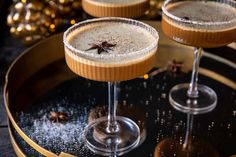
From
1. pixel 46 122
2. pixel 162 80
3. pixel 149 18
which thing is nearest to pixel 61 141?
pixel 46 122

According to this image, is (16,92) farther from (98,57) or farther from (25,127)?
(98,57)

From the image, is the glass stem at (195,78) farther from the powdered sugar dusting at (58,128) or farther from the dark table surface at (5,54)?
the powdered sugar dusting at (58,128)

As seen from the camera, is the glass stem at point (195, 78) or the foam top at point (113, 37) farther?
the glass stem at point (195, 78)

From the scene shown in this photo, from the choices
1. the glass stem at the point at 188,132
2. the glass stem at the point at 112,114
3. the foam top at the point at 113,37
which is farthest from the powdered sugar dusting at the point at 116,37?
the glass stem at the point at 188,132

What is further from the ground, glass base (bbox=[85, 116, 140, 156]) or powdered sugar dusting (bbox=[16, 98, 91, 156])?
powdered sugar dusting (bbox=[16, 98, 91, 156])

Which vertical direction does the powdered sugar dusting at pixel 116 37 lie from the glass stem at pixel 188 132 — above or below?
above

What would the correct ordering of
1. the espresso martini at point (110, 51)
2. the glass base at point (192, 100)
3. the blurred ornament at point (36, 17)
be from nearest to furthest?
the espresso martini at point (110, 51) → the glass base at point (192, 100) → the blurred ornament at point (36, 17)

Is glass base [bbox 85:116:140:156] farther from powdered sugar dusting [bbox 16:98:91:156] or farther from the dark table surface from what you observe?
the dark table surface

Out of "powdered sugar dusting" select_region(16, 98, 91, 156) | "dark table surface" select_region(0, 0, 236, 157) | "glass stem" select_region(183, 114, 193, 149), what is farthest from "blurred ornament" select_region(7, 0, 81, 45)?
"glass stem" select_region(183, 114, 193, 149)
